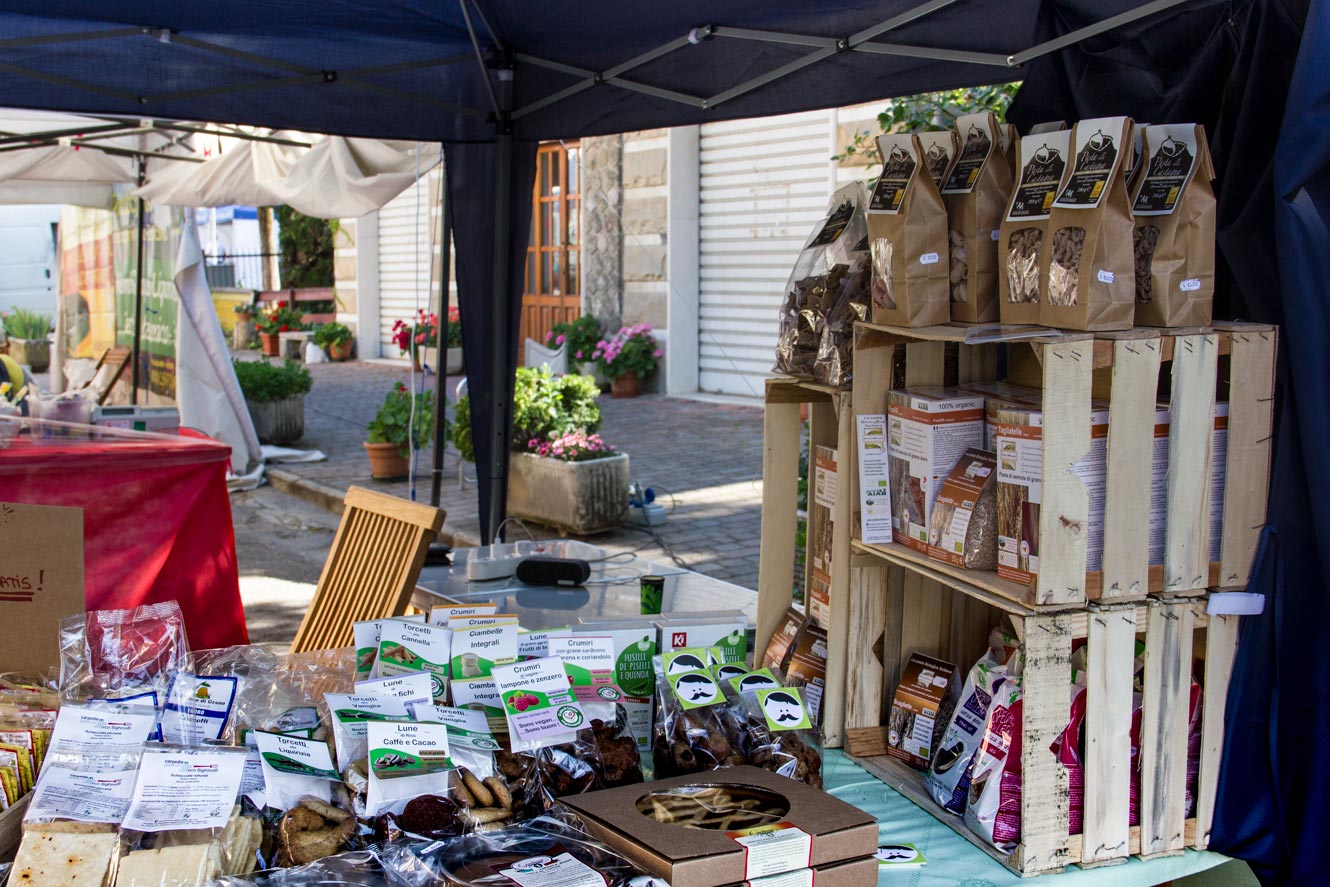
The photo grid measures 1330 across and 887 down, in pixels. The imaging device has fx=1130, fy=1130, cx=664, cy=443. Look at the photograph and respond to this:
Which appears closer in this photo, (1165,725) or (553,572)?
(1165,725)

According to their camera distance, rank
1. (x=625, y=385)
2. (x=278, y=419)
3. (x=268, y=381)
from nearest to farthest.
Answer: (x=268, y=381), (x=278, y=419), (x=625, y=385)

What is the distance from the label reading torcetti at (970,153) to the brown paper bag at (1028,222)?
9cm

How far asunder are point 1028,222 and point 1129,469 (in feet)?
1.56

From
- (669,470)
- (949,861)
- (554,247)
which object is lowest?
(669,470)

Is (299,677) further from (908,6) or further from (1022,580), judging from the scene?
(908,6)

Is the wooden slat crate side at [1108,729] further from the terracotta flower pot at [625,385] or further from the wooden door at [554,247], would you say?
the wooden door at [554,247]

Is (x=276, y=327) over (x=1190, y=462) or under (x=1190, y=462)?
over

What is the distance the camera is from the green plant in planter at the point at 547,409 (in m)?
7.33

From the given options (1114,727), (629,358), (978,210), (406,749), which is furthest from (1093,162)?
(629,358)

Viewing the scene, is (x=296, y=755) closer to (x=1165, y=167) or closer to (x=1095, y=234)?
(x=1095, y=234)

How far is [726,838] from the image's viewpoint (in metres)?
1.71

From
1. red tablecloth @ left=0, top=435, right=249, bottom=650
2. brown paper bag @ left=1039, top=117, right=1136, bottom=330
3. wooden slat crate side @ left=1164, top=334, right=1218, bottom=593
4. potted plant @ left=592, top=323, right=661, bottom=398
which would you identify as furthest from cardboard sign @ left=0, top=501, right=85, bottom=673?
potted plant @ left=592, top=323, right=661, bottom=398

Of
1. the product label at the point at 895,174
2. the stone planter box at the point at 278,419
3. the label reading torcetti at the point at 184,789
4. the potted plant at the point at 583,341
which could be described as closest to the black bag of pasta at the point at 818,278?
the product label at the point at 895,174

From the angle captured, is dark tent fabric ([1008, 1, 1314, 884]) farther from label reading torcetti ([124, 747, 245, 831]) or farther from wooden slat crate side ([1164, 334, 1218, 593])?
label reading torcetti ([124, 747, 245, 831])
